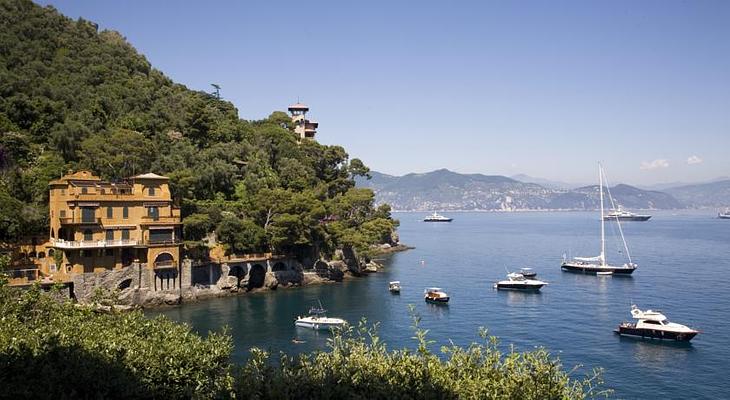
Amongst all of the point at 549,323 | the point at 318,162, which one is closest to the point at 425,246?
the point at 318,162

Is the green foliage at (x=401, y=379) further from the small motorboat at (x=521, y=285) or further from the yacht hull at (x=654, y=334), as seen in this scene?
the small motorboat at (x=521, y=285)

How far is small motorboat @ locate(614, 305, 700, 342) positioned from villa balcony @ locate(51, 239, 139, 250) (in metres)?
44.6

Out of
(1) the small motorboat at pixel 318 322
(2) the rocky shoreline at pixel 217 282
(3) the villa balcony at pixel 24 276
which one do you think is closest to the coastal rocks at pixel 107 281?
(2) the rocky shoreline at pixel 217 282

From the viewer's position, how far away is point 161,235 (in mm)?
55406

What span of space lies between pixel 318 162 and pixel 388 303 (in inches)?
1545

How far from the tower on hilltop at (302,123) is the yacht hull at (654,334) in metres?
83.6

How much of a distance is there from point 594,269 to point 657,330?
37.9 metres

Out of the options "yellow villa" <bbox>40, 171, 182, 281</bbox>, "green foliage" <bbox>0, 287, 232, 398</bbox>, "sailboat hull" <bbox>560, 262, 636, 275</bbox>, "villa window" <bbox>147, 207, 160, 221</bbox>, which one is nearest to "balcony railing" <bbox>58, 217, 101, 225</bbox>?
"yellow villa" <bbox>40, 171, 182, 281</bbox>

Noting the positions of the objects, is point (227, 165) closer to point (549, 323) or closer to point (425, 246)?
point (549, 323)

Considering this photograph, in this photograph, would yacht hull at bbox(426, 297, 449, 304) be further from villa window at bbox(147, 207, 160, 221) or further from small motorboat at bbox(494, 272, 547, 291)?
villa window at bbox(147, 207, 160, 221)

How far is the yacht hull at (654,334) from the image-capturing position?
42938 mm

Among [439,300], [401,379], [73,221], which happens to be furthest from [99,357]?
[439,300]

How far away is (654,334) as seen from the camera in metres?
43.7

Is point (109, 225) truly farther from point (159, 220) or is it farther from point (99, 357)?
point (99, 357)
